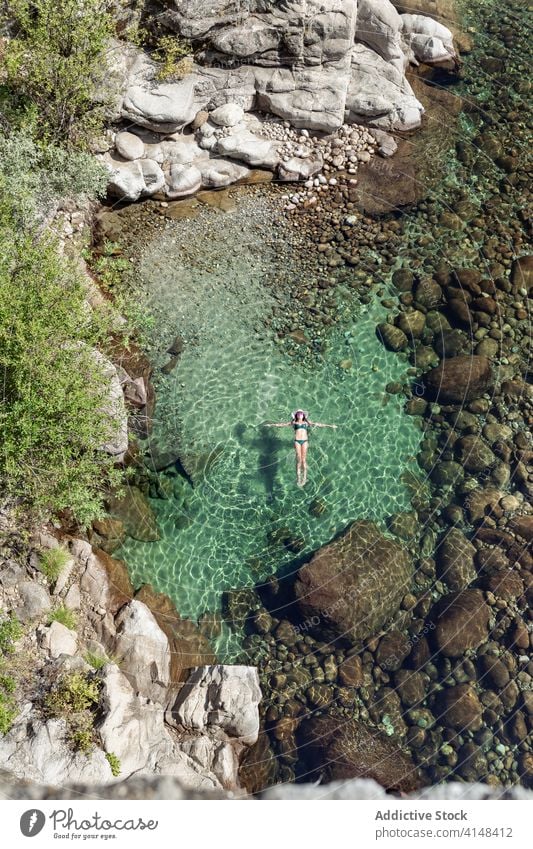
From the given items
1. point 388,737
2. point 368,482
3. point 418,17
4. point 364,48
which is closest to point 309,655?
point 388,737

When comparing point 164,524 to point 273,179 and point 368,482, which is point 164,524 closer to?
point 368,482

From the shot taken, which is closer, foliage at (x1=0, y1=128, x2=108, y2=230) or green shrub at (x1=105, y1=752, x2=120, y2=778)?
green shrub at (x1=105, y1=752, x2=120, y2=778)

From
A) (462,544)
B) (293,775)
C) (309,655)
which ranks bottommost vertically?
(293,775)

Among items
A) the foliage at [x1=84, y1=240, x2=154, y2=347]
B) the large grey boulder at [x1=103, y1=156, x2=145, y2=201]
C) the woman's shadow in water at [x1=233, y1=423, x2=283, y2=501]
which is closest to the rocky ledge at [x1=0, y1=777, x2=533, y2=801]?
the woman's shadow in water at [x1=233, y1=423, x2=283, y2=501]

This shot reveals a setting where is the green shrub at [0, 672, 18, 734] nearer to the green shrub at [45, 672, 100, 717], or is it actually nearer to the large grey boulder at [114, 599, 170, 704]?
the green shrub at [45, 672, 100, 717]

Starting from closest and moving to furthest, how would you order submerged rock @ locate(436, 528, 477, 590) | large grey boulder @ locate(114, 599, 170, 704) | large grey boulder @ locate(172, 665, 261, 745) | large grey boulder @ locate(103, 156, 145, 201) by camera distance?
1. large grey boulder @ locate(172, 665, 261, 745)
2. large grey boulder @ locate(114, 599, 170, 704)
3. submerged rock @ locate(436, 528, 477, 590)
4. large grey boulder @ locate(103, 156, 145, 201)

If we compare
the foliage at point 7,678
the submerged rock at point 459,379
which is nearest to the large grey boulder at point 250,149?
the submerged rock at point 459,379
